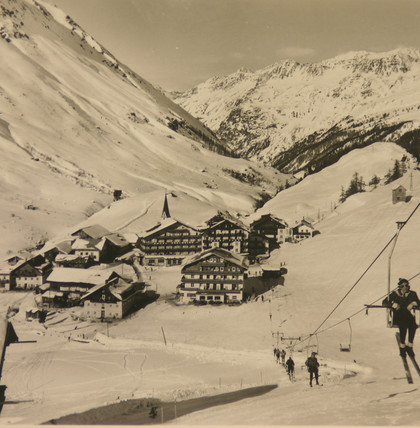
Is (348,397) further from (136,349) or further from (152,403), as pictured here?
(136,349)

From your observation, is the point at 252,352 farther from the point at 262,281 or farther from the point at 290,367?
the point at 262,281

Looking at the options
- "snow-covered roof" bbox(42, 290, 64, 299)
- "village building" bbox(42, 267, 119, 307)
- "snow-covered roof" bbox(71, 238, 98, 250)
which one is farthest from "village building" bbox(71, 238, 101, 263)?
"snow-covered roof" bbox(42, 290, 64, 299)

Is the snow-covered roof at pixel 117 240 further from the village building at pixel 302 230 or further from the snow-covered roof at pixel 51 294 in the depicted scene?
the village building at pixel 302 230

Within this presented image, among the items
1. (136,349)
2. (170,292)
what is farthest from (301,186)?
(136,349)

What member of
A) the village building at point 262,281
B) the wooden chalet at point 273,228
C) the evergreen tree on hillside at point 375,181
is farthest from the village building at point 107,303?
the evergreen tree on hillside at point 375,181

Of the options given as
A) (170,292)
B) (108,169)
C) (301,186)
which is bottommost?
(170,292)

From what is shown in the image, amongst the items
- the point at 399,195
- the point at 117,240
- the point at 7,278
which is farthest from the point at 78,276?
the point at 399,195

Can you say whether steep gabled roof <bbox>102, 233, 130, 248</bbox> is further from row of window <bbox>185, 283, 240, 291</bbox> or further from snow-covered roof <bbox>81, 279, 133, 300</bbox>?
row of window <bbox>185, 283, 240, 291</bbox>
